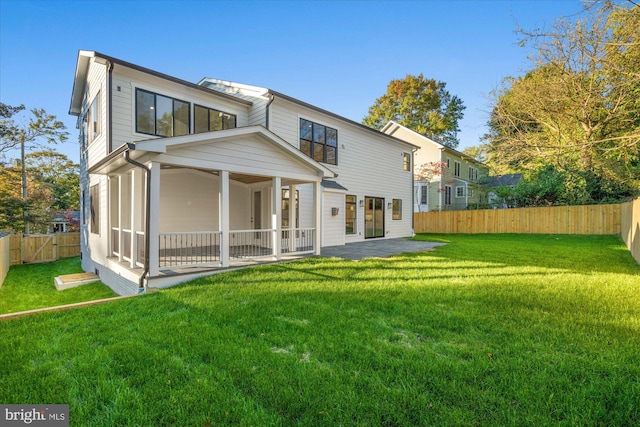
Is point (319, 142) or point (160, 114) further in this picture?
point (319, 142)

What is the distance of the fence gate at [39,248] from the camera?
44.5 ft

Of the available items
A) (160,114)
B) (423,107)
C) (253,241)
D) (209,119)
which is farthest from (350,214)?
(423,107)

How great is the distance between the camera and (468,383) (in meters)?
2.55

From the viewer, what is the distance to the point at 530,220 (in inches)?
685

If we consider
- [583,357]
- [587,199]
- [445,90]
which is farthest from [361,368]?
[445,90]

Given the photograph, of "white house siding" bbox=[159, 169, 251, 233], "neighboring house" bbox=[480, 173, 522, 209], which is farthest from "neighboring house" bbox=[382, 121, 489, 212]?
"white house siding" bbox=[159, 169, 251, 233]

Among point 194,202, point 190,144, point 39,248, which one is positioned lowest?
point 39,248

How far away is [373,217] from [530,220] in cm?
1013

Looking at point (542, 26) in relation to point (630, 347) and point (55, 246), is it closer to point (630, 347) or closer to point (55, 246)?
point (630, 347)

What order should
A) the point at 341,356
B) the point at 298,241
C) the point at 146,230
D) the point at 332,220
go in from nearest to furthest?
the point at 341,356 → the point at 146,230 → the point at 298,241 → the point at 332,220

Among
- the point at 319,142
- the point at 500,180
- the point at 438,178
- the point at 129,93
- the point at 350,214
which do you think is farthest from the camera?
the point at 500,180

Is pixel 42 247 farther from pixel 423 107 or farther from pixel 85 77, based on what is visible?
pixel 423 107

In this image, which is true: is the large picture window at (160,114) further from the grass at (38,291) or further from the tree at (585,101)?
the tree at (585,101)

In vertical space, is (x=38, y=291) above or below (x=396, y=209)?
below
